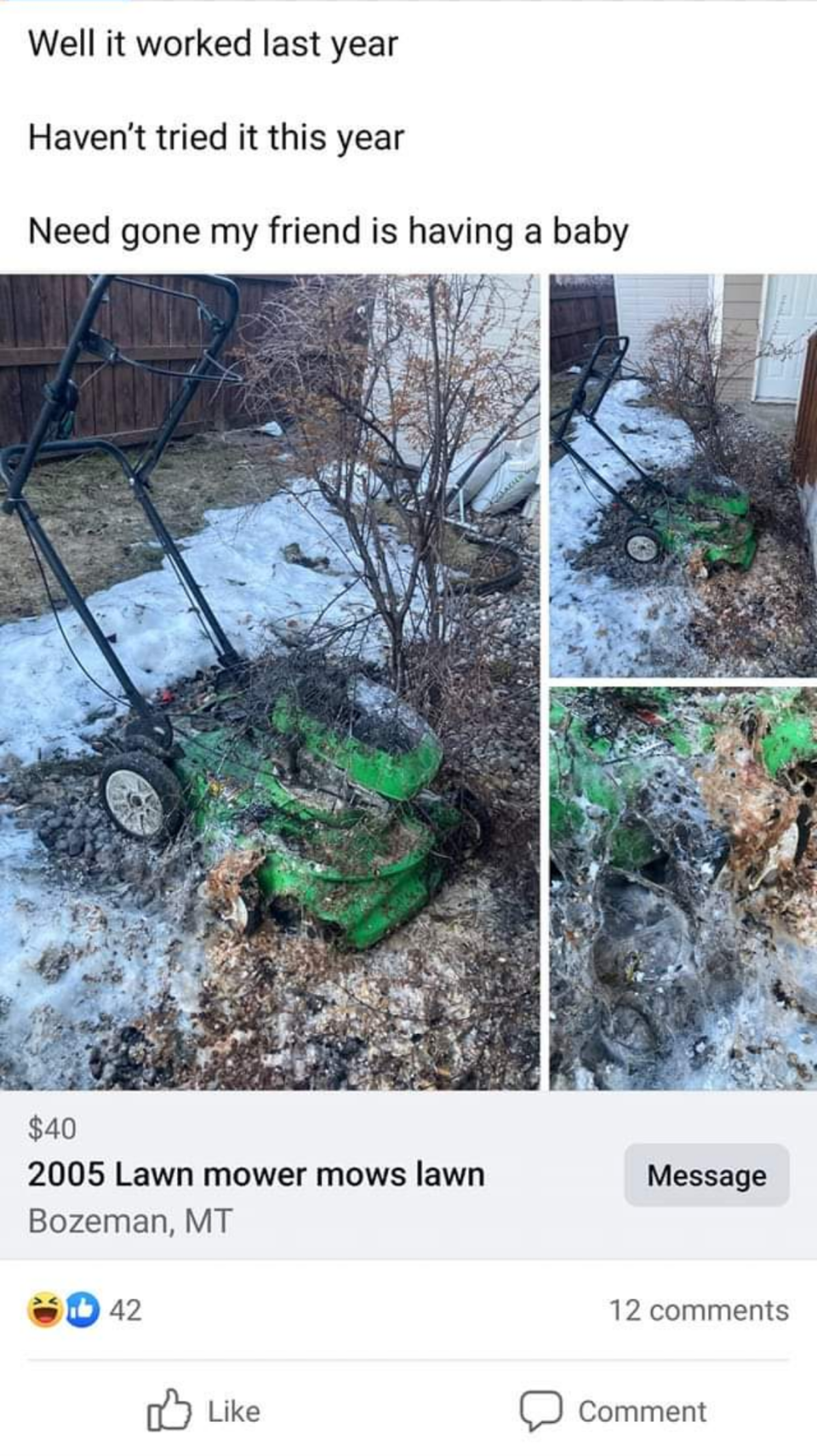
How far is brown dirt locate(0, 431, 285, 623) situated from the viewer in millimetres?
2426

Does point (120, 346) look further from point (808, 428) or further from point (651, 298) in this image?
point (808, 428)

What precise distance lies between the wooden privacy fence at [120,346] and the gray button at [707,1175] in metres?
1.47

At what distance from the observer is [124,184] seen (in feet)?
4.56

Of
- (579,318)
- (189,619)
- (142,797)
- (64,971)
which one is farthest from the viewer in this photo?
(189,619)

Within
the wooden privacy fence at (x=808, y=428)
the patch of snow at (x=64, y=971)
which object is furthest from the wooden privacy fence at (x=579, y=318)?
→ the patch of snow at (x=64, y=971)

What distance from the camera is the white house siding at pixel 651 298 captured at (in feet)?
4.86

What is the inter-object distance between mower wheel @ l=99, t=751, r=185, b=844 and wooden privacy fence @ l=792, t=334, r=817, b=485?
1297 millimetres

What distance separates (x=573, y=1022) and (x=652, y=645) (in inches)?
25.5

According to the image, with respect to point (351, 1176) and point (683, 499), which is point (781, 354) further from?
point (351, 1176)

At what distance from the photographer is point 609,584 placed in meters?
1.73

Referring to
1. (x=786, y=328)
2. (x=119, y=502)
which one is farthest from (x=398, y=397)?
(x=119, y=502)

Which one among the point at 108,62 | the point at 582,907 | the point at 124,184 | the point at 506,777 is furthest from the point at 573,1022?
the point at 108,62

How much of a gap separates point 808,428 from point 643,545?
342 mm

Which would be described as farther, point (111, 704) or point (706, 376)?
point (111, 704)
